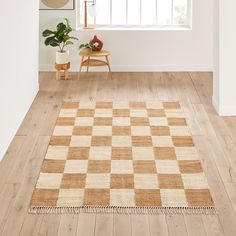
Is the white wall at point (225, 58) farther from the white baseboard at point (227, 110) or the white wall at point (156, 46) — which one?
the white wall at point (156, 46)

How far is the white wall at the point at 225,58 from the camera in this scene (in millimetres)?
6656

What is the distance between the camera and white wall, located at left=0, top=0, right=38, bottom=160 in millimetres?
5594

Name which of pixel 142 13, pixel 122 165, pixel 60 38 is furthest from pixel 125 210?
pixel 142 13

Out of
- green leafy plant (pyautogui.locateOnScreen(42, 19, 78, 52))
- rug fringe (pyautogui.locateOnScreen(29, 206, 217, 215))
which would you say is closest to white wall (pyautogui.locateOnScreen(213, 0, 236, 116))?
green leafy plant (pyautogui.locateOnScreen(42, 19, 78, 52))

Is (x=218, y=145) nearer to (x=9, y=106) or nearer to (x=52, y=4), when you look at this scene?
(x=9, y=106)

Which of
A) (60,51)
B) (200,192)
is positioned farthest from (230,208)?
(60,51)

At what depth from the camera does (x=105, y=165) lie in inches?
214

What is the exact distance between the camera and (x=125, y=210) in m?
4.55

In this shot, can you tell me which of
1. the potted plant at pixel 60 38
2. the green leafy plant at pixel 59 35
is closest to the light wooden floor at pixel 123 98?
the potted plant at pixel 60 38

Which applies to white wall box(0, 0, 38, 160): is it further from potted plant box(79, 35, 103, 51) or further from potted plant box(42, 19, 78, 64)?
potted plant box(79, 35, 103, 51)

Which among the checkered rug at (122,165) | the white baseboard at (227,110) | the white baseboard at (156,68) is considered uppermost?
the white baseboard at (156,68)

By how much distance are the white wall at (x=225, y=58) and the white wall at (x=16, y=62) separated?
2009mm

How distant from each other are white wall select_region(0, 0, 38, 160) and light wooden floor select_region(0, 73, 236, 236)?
162 mm

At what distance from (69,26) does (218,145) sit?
334 cm
